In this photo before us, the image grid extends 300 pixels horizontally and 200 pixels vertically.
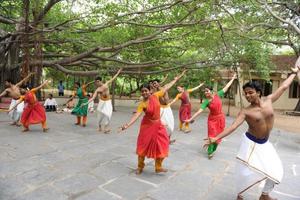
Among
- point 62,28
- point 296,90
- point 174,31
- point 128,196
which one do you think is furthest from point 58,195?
point 296,90

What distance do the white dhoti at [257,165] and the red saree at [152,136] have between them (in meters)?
1.48

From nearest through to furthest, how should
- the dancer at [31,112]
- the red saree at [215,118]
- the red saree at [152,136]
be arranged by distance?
the red saree at [152,136] → the red saree at [215,118] → the dancer at [31,112]

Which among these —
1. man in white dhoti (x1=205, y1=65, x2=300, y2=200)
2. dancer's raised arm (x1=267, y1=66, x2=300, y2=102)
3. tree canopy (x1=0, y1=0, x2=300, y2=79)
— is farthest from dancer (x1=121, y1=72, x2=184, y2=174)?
tree canopy (x1=0, y1=0, x2=300, y2=79)

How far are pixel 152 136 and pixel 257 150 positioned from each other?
1.79 m

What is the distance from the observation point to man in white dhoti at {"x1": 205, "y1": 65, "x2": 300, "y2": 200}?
3895mm

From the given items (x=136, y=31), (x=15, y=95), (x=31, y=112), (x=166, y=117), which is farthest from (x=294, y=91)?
(x=31, y=112)

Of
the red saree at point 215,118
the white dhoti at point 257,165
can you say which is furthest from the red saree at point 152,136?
the red saree at point 215,118

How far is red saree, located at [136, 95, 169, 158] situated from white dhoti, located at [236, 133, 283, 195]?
1.48 metres

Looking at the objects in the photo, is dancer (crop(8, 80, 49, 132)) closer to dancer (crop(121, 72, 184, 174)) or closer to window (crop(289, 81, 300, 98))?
dancer (crop(121, 72, 184, 174))

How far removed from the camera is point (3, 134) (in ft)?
27.7

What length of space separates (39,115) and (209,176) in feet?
18.1

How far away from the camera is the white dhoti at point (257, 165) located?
388 cm

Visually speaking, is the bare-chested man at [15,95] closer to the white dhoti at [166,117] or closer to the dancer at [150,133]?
the white dhoti at [166,117]

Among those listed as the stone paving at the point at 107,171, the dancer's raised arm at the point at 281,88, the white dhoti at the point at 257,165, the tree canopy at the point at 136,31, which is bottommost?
the stone paving at the point at 107,171
